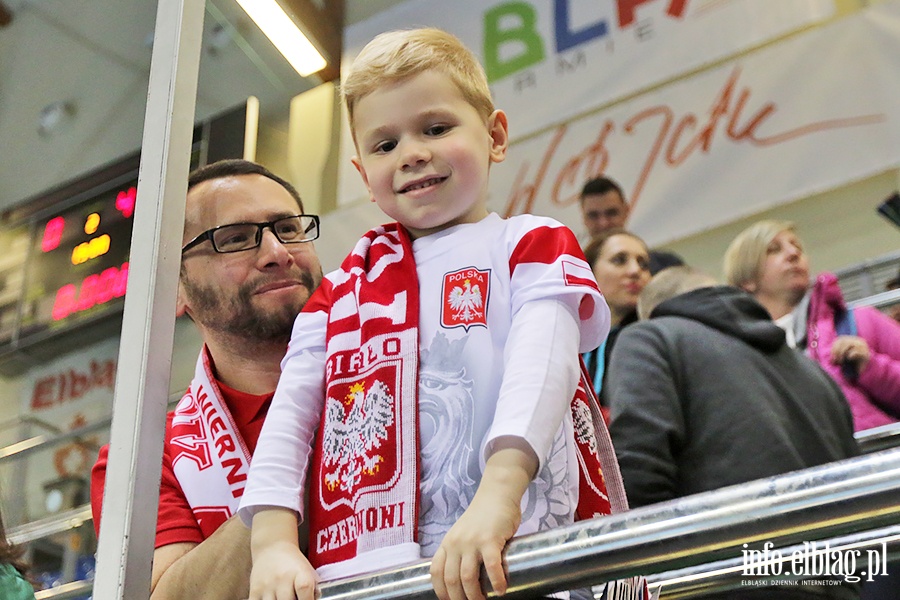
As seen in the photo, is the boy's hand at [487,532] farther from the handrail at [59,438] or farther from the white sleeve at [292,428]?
the handrail at [59,438]

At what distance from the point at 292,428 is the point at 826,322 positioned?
171cm

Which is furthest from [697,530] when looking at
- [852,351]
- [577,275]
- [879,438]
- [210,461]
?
[852,351]

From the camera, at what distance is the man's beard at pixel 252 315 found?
135 cm

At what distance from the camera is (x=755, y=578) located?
3.35ft

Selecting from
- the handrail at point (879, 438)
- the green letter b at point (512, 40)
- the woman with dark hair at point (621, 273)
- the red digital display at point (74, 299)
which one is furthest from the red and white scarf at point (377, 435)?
the green letter b at point (512, 40)

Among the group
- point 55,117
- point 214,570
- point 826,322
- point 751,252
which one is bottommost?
point 214,570

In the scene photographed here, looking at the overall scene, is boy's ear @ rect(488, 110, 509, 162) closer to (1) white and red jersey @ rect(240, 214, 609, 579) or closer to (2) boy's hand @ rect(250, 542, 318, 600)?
(1) white and red jersey @ rect(240, 214, 609, 579)

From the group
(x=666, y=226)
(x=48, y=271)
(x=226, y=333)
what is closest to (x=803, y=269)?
(x=666, y=226)

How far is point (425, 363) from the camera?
0.92 m

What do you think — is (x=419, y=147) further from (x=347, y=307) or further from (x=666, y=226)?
(x=666, y=226)

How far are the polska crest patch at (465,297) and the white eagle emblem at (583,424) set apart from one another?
117 mm

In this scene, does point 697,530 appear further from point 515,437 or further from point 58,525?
point 58,525

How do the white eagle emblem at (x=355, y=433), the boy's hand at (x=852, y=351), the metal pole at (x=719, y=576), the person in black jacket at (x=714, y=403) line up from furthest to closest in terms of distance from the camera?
the boy's hand at (x=852, y=351) < the person in black jacket at (x=714, y=403) < the metal pole at (x=719, y=576) < the white eagle emblem at (x=355, y=433)

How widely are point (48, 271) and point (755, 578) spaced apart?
→ 295 cm
